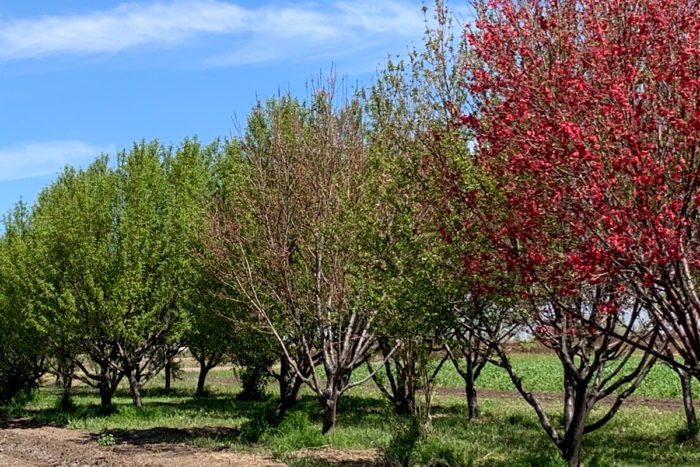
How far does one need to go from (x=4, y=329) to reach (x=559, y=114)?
31793mm

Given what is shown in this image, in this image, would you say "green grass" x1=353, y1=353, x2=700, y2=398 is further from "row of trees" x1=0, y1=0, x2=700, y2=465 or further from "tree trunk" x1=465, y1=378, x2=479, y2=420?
"row of trees" x1=0, y1=0, x2=700, y2=465

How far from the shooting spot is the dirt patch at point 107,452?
17203mm

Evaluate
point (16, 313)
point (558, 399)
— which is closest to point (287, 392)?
point (16, 313)

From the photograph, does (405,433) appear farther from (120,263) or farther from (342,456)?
(120,263)

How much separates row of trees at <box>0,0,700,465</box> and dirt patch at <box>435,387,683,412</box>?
32.3ft

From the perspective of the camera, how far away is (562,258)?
9531 millimetres

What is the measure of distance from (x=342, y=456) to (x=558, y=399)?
2152cm

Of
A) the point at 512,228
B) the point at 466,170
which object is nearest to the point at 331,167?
the point at 466,170

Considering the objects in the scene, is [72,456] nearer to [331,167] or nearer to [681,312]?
[331,167]

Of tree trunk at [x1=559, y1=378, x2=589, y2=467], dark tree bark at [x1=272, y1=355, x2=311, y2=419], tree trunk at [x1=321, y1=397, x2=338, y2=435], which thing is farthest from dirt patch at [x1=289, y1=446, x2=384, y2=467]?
dark tree bark at [x1=272, y1=355, x2=311, y2=419]

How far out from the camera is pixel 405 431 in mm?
16297

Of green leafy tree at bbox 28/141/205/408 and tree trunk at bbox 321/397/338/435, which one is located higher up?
green leafy tree at bbox 28/141/205/408

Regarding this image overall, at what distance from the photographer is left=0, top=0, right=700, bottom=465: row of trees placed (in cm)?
863

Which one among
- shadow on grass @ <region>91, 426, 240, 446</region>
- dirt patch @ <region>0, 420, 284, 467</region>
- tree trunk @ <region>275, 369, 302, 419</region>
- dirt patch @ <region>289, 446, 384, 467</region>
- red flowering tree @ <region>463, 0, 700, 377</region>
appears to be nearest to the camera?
red flowering tree @ <region>463, 0, 700, 377</region>
